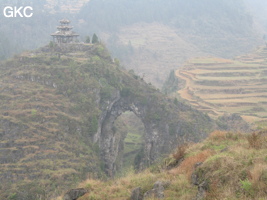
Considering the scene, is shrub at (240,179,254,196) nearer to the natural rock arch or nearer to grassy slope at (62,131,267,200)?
grassy slope at (62,131,267,200)

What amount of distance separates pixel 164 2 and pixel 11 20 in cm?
9701

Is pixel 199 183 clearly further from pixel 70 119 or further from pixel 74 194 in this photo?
pixel 70 119

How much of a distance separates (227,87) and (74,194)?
55680 mm

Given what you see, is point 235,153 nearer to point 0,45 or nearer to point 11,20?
point 0,45

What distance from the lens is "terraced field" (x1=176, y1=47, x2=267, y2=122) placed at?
5422cm

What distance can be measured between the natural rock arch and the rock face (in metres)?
33.8

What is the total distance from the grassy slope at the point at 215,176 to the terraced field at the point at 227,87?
1570 inches

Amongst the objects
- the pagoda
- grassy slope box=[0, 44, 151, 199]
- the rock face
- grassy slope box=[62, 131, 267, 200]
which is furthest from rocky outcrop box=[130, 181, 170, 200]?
the pagoda

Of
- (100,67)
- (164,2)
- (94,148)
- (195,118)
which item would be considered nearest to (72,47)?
(100,67)

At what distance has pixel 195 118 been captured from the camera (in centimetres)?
4784

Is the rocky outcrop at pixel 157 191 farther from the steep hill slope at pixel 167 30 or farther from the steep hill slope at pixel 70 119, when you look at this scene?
the steep hill slope at pixel 167 30

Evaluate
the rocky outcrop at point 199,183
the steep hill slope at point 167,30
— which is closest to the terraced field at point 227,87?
the rocky outcrop at point 199,183

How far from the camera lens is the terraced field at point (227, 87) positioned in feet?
178

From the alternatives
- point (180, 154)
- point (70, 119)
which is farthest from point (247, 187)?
point (70, 119)
